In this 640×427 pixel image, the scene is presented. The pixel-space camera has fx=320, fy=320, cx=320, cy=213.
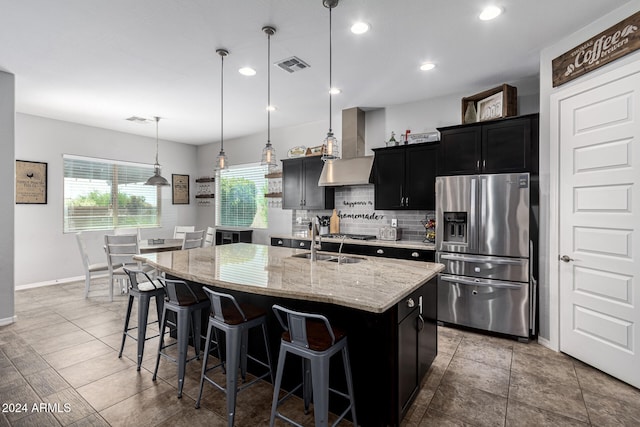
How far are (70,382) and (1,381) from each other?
Answer: 0.53 m

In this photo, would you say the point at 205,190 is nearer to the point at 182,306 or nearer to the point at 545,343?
the point at 182,306

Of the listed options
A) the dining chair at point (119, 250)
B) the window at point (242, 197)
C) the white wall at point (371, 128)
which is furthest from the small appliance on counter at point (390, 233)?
the dining chair at point (119, 250)

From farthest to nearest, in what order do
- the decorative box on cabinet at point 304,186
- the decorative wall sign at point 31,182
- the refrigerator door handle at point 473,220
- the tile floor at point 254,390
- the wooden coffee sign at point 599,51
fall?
the decorative box on cabinet at point 304,186, the decorative wall sign at point 31,182, the refrigerator door handle at point 473,220, the wooden coffee sign at point 599,51, the tile floor at point 254,390

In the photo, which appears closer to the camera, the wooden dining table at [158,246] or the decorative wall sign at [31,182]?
the wooden dining table at [158,246]

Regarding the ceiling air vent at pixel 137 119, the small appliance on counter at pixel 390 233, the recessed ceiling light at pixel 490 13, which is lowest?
the small appliance on counter at pixel 390 233

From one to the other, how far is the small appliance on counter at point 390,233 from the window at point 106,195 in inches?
197

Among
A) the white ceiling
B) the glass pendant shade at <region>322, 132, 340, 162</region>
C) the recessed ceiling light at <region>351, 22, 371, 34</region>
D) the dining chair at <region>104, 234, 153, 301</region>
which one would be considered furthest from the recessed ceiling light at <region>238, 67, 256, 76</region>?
the dining chair at <region>104, 234, 153, 301</region>

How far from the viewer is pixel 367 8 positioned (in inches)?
95.3

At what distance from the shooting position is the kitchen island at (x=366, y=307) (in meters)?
1.81

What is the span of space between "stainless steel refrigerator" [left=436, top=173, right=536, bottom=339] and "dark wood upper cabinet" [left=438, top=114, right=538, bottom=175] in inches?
5.1

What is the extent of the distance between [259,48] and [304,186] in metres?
2.59

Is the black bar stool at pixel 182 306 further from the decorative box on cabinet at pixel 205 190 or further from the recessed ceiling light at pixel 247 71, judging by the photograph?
the decorative box on cabinet at pixel 205 190

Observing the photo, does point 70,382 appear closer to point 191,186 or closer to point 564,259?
point 564,259

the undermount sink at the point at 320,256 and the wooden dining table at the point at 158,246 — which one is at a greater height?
the undermount sink at the point at 320,256
